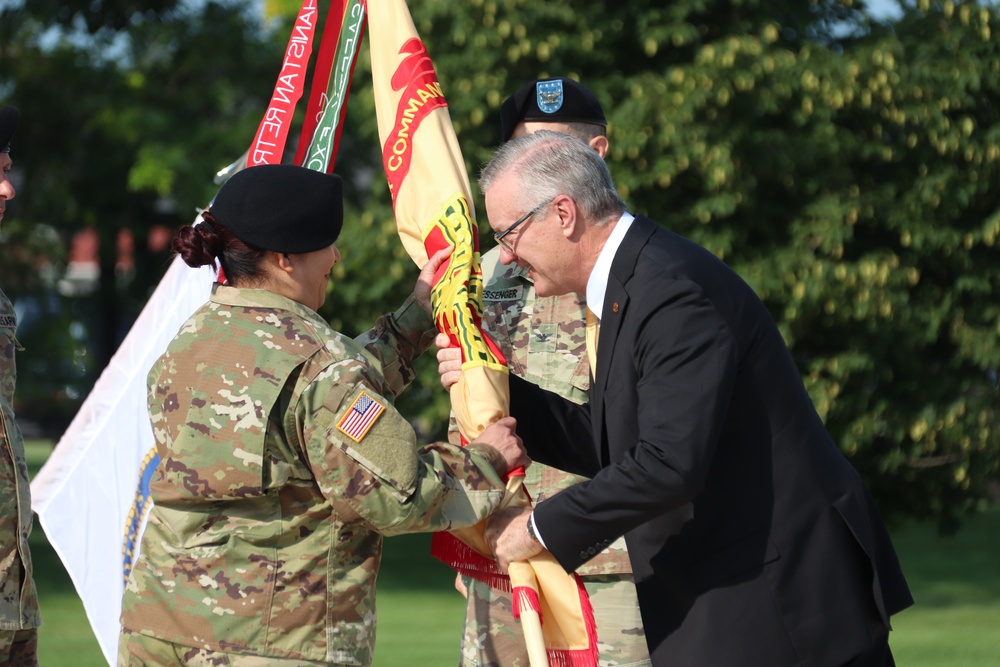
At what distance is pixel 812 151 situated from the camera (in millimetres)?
8922

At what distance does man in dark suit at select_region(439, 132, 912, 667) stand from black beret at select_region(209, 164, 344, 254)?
19.6 inches

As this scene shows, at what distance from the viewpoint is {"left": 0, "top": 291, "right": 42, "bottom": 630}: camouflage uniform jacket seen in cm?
370

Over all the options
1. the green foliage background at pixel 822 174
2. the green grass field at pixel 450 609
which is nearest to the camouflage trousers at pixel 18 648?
the green grass field at pixel 450 609

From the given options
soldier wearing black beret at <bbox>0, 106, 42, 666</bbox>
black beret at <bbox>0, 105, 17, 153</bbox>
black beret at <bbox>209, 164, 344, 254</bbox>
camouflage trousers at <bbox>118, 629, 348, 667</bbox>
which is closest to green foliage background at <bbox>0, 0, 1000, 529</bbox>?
black beret at <bbox>0, 105, 17, 153</bbox>

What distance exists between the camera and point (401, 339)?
379 cm

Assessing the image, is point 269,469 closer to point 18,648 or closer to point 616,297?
point 616,297

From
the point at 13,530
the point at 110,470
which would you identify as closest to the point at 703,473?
the point at 13,530

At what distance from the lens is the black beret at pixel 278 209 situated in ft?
9.77

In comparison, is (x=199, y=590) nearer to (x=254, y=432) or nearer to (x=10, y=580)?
(x=254, y=432)

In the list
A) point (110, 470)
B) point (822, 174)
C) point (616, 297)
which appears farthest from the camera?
point (822, 174)

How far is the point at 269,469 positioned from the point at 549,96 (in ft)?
6.00

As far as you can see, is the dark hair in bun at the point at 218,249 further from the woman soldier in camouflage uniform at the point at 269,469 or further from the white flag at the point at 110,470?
the white flag at the point at 110,470

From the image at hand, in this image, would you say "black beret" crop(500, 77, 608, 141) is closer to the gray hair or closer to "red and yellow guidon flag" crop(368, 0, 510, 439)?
"red and yellow guidon flag" crop(368, 0, 510, 439)

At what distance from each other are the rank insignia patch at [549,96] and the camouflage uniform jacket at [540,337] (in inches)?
20.7
